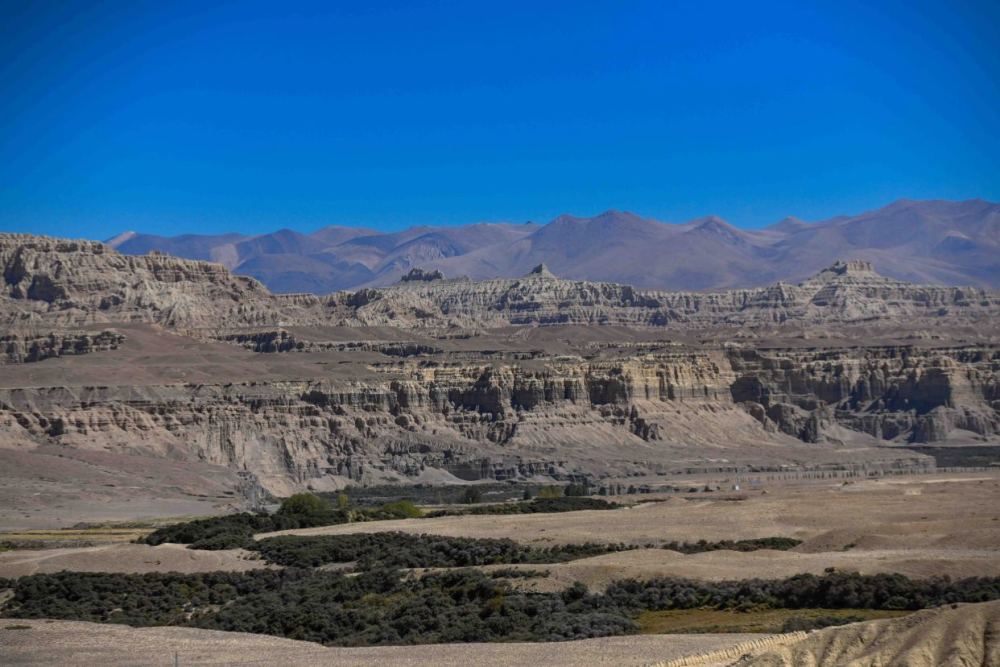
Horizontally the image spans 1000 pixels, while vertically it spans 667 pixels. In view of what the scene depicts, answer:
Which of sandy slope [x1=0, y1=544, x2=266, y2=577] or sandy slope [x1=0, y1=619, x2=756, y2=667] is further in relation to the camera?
sandy slope [x1=0, y1=544, x2=266, y2=577]

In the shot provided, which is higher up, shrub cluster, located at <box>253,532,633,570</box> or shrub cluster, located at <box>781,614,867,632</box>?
shrub cluster, located at <box>253,532,633,570</box>

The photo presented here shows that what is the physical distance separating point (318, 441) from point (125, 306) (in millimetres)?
67682

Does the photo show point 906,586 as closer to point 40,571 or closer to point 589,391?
point 40,571

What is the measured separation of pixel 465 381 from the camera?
154 metres

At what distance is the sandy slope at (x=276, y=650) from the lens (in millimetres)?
43938

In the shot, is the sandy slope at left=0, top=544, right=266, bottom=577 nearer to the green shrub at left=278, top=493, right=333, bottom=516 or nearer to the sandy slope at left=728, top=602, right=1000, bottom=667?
the green shrub at left=278, top=493, right=333, bottom=516

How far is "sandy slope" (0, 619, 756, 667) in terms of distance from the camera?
43.9 m

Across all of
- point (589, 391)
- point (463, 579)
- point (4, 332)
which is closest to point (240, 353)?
point (4, 332)

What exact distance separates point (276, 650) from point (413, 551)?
67.3 ft

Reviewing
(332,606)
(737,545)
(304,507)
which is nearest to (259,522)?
(304,507)

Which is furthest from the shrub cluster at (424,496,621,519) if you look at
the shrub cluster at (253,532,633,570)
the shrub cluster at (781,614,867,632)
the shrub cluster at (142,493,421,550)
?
the shrub cluster at (781,614,867,632)

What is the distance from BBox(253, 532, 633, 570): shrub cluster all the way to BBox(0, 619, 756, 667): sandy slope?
53.6 feet

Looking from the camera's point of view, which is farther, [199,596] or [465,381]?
[465,381]

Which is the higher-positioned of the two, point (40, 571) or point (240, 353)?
point (240, 353)
